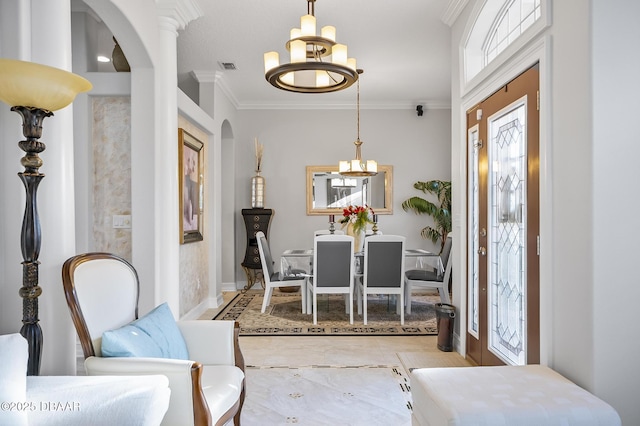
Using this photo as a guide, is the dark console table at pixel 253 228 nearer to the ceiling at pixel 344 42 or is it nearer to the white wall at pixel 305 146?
the white wall at pixel 305 146

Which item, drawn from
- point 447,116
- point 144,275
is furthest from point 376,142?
point 144,275

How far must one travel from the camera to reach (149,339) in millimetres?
1804

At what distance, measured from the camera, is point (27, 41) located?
6.08 ft

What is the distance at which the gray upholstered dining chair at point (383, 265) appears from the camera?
4418 mm

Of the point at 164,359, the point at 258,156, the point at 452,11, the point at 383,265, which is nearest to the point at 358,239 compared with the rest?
the point at 383,265

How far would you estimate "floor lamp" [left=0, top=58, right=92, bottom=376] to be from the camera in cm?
157

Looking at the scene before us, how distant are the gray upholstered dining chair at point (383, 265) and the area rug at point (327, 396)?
52.3 inches

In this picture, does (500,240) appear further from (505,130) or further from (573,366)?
(573,366)

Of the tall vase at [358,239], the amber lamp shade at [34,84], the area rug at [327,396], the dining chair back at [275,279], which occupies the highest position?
the amber lamp shade at [34,84]

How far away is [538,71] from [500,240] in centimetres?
110

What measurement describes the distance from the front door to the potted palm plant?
326 cm

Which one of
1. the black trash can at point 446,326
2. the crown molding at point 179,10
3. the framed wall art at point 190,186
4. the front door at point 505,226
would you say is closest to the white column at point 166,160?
the crown molding at point 179,10

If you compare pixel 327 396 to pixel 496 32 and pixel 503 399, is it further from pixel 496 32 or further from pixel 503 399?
pixel 496 32

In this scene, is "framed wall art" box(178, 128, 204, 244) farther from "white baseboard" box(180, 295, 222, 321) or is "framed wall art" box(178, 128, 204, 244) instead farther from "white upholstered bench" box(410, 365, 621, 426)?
"white upholstered bench" box(410, 365, 621, 426)
